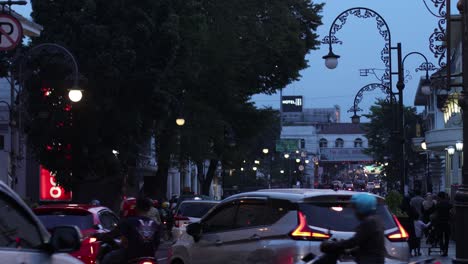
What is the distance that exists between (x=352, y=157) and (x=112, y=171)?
82.0 metres

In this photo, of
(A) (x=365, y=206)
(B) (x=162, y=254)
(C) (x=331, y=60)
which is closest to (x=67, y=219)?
(A) (x=365, y=206)

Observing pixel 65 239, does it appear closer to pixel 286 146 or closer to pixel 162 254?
pixel 162 254

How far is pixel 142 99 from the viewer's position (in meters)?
32.2

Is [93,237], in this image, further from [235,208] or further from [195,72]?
[195,72]

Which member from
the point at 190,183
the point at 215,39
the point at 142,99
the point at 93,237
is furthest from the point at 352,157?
the point at 93,237

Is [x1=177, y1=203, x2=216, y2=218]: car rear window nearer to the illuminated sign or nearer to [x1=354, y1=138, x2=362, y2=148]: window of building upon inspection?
[x1=354, y1=138, x2=362, y2=148]: window of building

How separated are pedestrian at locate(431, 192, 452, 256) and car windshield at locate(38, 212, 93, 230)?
11.7m

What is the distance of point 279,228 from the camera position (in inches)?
400

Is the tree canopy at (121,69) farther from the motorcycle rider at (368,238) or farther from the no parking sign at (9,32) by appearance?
the motorcycle rider at (368,238)

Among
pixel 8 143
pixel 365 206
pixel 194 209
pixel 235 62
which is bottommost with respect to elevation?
pixel 194 209

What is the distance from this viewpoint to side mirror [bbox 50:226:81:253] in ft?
19.7

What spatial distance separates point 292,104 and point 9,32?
14075cm

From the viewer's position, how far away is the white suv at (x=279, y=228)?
9.94 meters

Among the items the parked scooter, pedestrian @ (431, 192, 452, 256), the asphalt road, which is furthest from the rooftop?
the parked scooter
